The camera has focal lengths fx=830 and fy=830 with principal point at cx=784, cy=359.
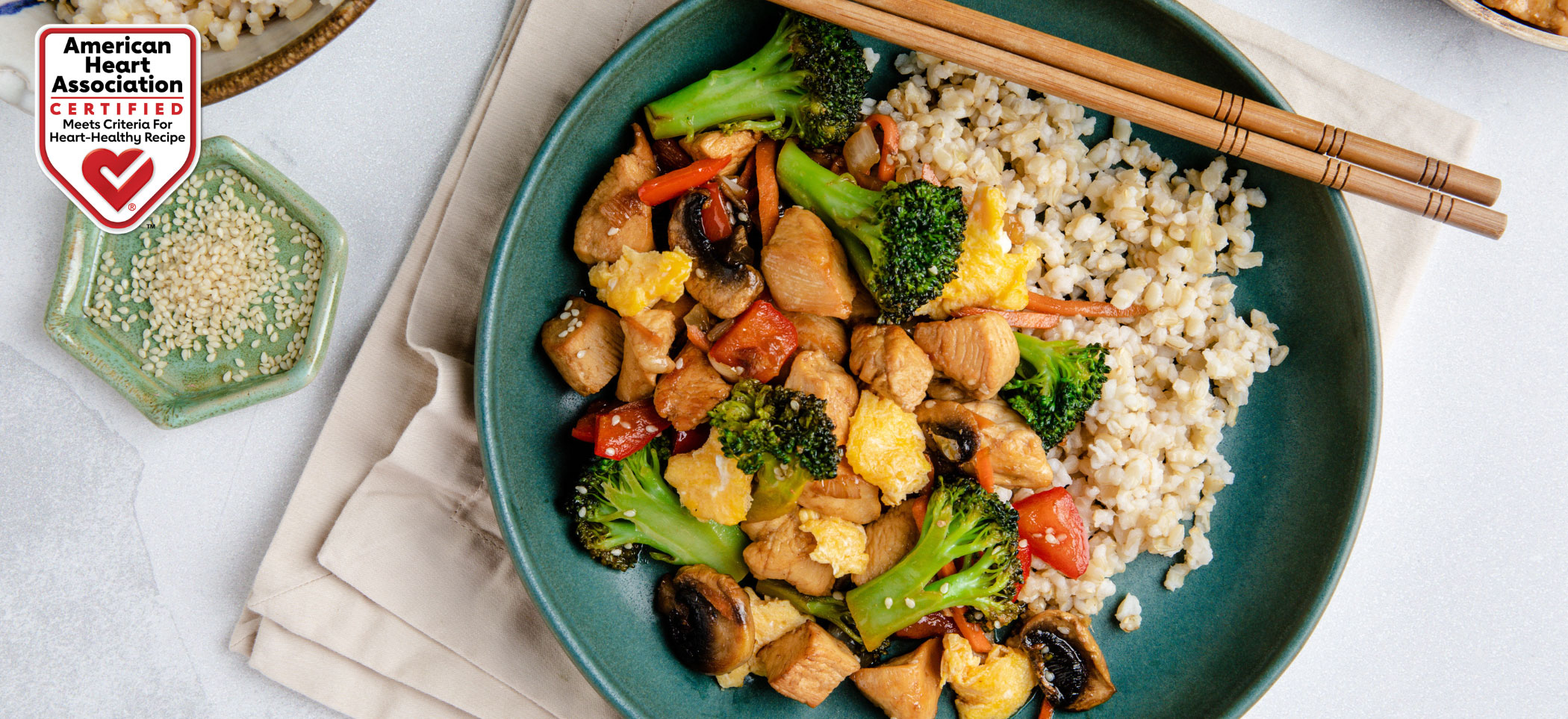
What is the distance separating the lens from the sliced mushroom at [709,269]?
2.11 m

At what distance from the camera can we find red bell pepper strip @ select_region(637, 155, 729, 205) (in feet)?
7.00

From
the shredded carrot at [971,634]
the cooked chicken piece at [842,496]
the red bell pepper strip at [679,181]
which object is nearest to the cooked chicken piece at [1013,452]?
the cooked chicken piece at [842,496]

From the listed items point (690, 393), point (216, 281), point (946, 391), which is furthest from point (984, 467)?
point (216, 281)

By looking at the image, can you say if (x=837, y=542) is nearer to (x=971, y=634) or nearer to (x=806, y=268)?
(x=971, y=634)

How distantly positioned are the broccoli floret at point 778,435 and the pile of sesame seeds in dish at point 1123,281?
0.77 meters

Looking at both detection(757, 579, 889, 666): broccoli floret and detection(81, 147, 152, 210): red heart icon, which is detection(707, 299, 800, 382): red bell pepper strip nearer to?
detection(757, 579, 889, 666): broccoli floret

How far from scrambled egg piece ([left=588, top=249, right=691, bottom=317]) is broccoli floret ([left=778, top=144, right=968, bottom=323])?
0.38 meters

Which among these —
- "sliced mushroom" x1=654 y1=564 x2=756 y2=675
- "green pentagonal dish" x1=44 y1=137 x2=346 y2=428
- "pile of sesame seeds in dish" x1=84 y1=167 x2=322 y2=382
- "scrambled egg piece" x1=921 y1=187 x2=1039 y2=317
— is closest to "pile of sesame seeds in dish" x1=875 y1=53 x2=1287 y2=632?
"scrambled egg piece" x1=921 y1=187 x2=1039 y2=317

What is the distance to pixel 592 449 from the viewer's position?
2.29 meters

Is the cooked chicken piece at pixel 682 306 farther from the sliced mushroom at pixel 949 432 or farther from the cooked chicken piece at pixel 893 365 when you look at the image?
the sliced mushroom at pixel 949 432

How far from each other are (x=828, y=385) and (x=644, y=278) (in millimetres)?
Result: 532

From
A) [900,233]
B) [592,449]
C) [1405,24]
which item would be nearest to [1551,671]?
[1405,24]

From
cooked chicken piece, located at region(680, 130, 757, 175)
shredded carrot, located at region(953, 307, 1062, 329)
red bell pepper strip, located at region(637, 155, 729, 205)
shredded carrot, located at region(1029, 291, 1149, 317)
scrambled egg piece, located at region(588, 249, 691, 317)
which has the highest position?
cooked chicken piece, located at region(680, 130, 757, 175)

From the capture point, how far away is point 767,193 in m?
2.21
